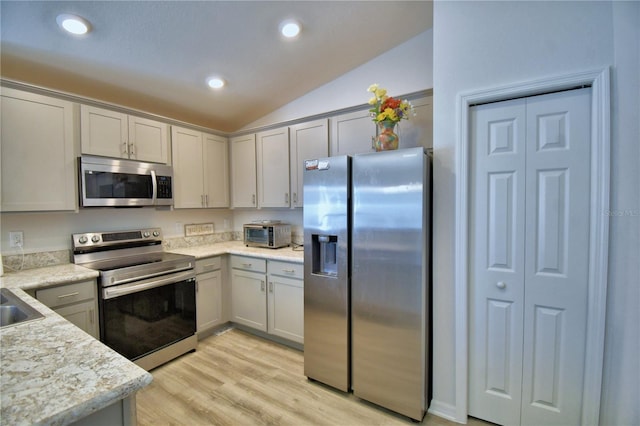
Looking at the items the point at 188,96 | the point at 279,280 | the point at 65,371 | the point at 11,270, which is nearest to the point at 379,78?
the point at 188,96

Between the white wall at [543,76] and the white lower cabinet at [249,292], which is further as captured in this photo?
the white lower cabinet at [249,292]

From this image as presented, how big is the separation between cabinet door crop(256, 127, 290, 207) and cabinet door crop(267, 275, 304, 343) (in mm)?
853

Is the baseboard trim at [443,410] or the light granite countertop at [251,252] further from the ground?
the light granite countertop at [251,252]

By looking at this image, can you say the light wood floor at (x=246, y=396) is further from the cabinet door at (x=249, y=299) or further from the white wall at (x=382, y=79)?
the white wall at (x=382, y=79)

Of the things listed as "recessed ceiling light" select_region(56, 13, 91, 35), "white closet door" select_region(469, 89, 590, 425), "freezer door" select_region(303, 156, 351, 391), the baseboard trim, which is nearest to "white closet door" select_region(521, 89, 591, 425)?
"white closet door" select_region(469, 89, 590, 425)

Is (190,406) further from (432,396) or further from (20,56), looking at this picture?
(20,56)

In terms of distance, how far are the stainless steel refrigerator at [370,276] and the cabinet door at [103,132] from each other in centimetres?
171

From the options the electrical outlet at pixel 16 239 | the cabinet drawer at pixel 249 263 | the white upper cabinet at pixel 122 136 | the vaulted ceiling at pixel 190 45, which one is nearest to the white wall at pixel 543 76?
the vaulted ceiling at pixel 190 45

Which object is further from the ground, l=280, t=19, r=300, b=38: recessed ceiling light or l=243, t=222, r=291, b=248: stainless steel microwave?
l=280, t=19, r=300, b=38: recessed ceiling light

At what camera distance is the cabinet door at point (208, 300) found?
2789 millimetres

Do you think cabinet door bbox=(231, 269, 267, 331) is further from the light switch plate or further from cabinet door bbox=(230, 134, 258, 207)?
cabinet door bbox=(230, 134, 258, 207)

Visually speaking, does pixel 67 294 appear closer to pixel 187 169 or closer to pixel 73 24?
pixel 187 169

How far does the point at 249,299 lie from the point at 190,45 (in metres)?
2.36

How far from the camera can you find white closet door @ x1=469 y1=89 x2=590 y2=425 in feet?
5.05
